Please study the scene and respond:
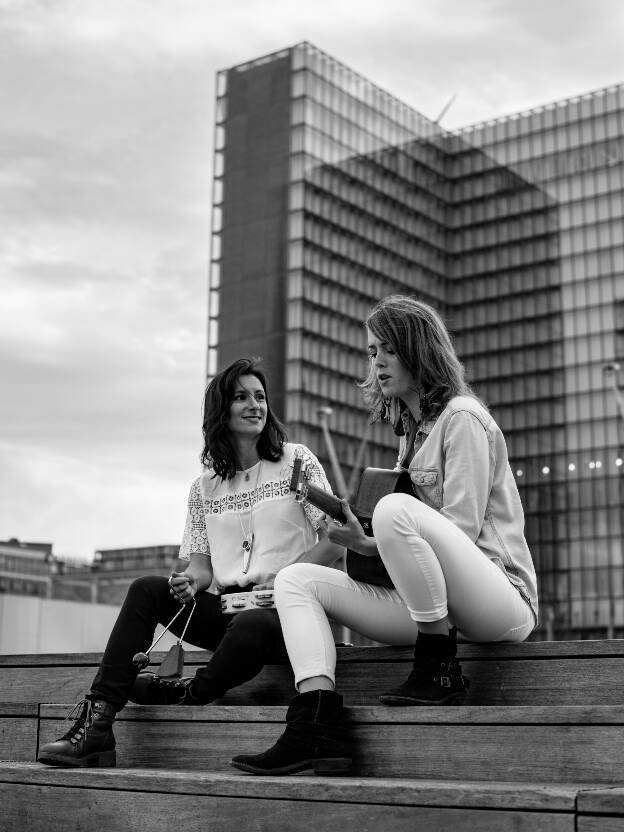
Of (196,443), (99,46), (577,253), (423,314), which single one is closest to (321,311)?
(196,443)

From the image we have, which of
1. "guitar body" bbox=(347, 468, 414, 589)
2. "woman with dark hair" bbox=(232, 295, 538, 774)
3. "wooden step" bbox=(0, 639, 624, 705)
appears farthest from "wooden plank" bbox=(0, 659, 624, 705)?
"guitar body" bbox=(347, 468, 414, 589)

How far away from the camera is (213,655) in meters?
4.28

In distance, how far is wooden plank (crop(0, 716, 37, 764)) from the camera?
4680 millimetres

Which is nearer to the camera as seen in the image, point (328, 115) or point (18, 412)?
point (18, 412)

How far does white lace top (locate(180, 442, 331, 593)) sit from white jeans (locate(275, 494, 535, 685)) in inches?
32.9

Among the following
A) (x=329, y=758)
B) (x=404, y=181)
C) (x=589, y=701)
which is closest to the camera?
(x=329, y=758)

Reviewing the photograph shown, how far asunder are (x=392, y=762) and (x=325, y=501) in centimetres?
86

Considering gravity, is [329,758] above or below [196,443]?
below

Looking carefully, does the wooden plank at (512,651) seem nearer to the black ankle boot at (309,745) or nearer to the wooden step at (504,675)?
the wooden step at (504,675)

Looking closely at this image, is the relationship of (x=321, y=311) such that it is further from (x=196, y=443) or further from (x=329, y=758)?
(x=329, y=758)

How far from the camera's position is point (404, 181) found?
8288cm

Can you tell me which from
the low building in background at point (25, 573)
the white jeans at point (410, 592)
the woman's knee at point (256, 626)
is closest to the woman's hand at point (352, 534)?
the white jeans at point (410, 592)

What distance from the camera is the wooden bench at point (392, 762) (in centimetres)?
298

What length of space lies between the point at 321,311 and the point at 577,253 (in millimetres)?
18126
